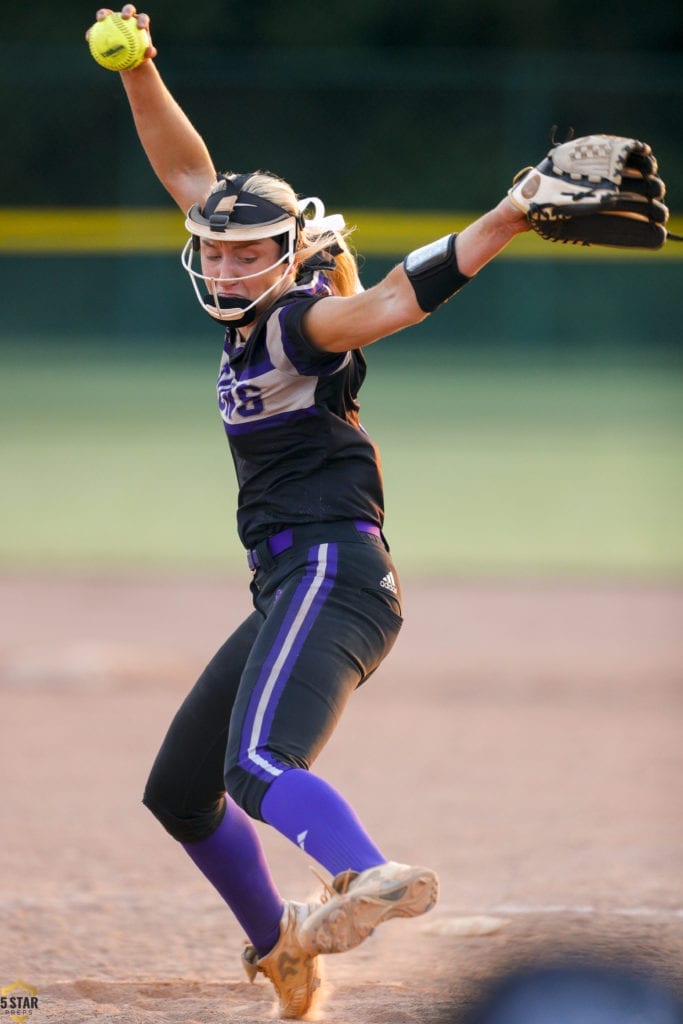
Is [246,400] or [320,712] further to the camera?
[246,400]

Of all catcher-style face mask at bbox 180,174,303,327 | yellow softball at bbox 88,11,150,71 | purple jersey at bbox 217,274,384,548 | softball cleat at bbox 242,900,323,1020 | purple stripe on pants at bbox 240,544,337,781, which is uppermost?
yellow softball at bbox 88,11,150,71

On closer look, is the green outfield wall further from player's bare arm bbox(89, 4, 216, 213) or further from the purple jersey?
the purple jersey

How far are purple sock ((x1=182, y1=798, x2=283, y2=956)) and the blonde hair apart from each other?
127 centimetres

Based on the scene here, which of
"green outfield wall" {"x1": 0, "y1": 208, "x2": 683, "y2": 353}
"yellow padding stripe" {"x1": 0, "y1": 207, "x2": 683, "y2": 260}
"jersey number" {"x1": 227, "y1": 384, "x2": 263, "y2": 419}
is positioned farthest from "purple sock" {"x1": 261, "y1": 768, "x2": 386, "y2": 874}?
"green outfield wall" {"x1": 0, "y1": 208, "x2": 683, "y2": 353}

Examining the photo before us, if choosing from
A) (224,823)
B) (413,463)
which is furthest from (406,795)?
(413,463)

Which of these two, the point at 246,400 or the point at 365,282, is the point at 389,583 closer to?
the point at 246,400

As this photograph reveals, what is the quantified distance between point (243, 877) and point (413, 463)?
8852 millimetres

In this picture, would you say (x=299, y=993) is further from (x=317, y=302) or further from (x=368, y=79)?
(x=368, y=79)

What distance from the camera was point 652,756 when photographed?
602cm

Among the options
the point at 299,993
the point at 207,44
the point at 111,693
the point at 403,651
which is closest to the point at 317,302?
Answer: the point at 299,993

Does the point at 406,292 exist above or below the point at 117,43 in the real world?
below

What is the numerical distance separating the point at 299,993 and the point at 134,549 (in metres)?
6.26

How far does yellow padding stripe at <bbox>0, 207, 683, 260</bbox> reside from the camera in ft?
52.0

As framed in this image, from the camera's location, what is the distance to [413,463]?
12.1 m
